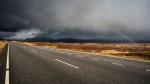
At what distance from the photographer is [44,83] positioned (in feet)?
22.6

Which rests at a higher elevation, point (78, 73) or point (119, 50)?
point (78, 73)

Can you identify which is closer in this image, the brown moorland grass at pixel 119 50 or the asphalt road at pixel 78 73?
the asphalt road at pixel 78 73

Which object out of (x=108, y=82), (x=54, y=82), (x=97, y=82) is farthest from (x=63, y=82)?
(x=108, y=82)

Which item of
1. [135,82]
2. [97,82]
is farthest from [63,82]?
[135,82]

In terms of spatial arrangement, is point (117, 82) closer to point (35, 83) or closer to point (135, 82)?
point (135, 82)

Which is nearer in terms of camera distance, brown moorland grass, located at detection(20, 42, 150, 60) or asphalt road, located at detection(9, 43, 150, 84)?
asphalt road, located at detection(9, 43, 150, 84)

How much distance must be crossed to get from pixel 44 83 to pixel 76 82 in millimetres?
1278

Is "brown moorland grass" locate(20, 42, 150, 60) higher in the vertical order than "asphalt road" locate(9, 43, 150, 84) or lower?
lower

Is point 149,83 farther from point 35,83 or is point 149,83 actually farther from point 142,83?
point 35,83

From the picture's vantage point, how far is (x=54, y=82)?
23.1 feet

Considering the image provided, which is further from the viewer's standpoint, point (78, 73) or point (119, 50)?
point (119, 50)

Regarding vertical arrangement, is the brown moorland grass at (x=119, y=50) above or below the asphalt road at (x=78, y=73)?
below

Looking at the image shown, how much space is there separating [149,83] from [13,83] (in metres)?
5.49

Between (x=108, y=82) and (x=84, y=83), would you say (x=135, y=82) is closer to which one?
(x=108, y=82)
